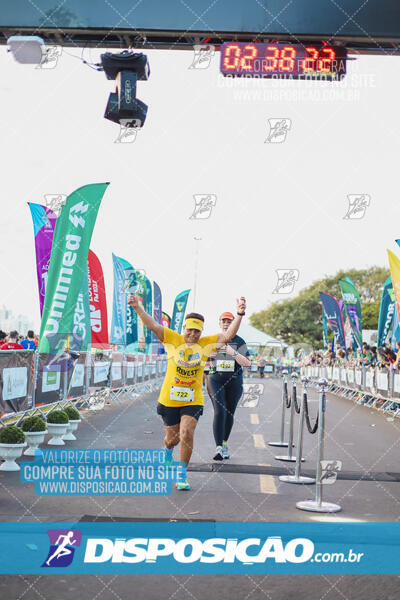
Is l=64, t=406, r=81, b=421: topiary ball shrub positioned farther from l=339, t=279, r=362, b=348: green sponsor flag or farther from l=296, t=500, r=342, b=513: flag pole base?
l=339, t=279, r=362, b=348: green sponsor flag

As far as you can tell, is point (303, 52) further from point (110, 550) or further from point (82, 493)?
point (110, 550)

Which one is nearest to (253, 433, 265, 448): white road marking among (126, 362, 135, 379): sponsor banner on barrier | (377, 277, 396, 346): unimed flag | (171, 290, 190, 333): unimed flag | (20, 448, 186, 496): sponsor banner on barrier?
(20, 448, 186, 496): sponsor banner on barrier

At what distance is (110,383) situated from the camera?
18797 mm

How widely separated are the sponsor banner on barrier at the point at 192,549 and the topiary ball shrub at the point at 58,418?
5.05 m

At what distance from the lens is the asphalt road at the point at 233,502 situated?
429 cm

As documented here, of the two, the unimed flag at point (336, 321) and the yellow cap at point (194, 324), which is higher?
the unimed flag at point (336, 321)

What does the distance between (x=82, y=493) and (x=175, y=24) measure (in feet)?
24.3

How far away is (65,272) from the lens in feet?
40.4

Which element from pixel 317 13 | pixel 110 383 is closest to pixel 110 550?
pixel 317 13

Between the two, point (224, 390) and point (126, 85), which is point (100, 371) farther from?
point (126, 85)

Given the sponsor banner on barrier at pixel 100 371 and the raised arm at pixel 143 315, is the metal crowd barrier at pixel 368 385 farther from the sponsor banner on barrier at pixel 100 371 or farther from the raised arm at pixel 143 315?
the raised arm at pixel 143 315

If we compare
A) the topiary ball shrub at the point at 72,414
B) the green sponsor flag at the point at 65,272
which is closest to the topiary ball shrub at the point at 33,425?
the topiary ball shrub at the point at 72,414

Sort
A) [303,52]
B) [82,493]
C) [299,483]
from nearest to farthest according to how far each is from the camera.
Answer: [82,493] → [299,483] → [303,52]

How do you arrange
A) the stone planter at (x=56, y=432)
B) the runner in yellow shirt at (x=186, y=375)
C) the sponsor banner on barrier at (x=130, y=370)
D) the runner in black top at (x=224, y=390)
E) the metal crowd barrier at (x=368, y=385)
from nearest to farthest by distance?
the runner in yellow shirt at (x=186, y=375) → the runner in black top at (x=224, y=390) → the stone planter at (x=56, y=432) → the metal crowd barrier at (x=368, y=385) → the sponsor banner on barrier at (x=130, y=370)
